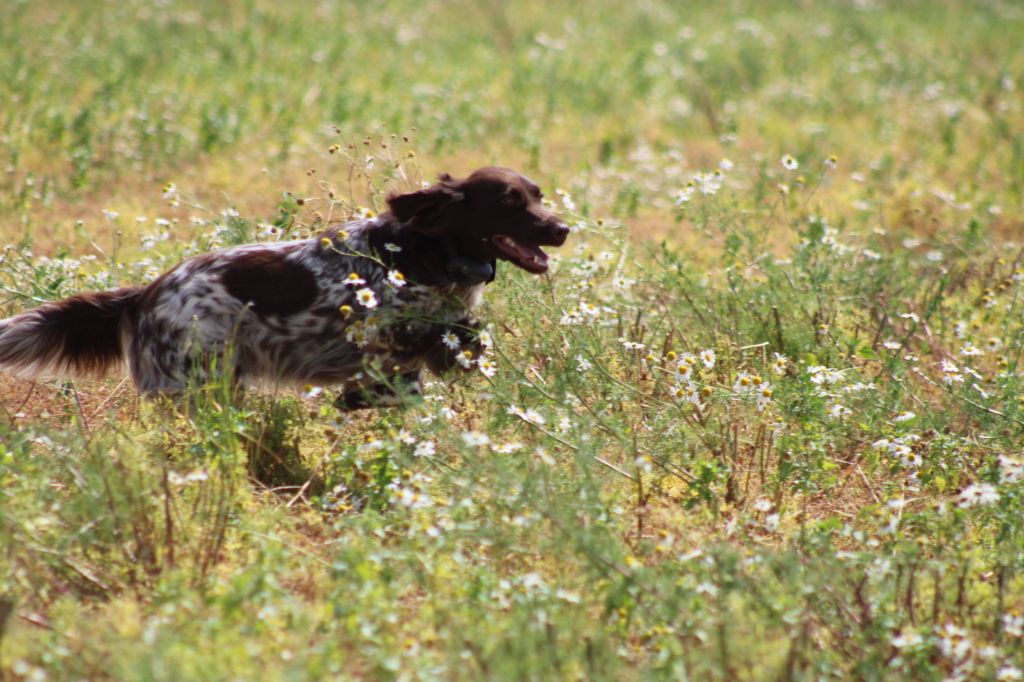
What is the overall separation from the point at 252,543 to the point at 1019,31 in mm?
13272

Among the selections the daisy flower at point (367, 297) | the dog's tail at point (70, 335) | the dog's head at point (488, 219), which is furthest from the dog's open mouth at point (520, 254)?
the dog's tail at point (70, 335)

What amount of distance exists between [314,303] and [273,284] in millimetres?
172

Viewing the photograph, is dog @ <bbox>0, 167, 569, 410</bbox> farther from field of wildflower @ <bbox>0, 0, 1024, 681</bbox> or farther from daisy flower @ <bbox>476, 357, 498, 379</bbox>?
daisy flower @ <bbox>476, 357, 498, 379</bbox>

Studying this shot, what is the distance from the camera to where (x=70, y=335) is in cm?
491

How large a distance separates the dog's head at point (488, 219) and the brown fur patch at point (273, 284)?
1.46 ft

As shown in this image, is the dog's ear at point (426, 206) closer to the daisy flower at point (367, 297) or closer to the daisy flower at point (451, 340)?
the daisy flower at point (451, 340)

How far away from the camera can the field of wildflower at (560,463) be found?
334cm

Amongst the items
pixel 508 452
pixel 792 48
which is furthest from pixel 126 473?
pixel 792 48

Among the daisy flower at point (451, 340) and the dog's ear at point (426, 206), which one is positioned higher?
the dog's ear at point (426, 206)

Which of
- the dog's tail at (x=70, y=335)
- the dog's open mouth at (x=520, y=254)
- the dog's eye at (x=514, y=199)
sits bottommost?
the dog's tail at (x=70, y=335)

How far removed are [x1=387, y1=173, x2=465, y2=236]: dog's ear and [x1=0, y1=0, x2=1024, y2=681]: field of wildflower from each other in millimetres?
394

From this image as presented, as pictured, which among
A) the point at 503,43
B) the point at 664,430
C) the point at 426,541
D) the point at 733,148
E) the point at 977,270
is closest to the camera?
the point at 426,541

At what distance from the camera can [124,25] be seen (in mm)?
11859

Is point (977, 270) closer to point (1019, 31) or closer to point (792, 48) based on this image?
point (792, 48)
